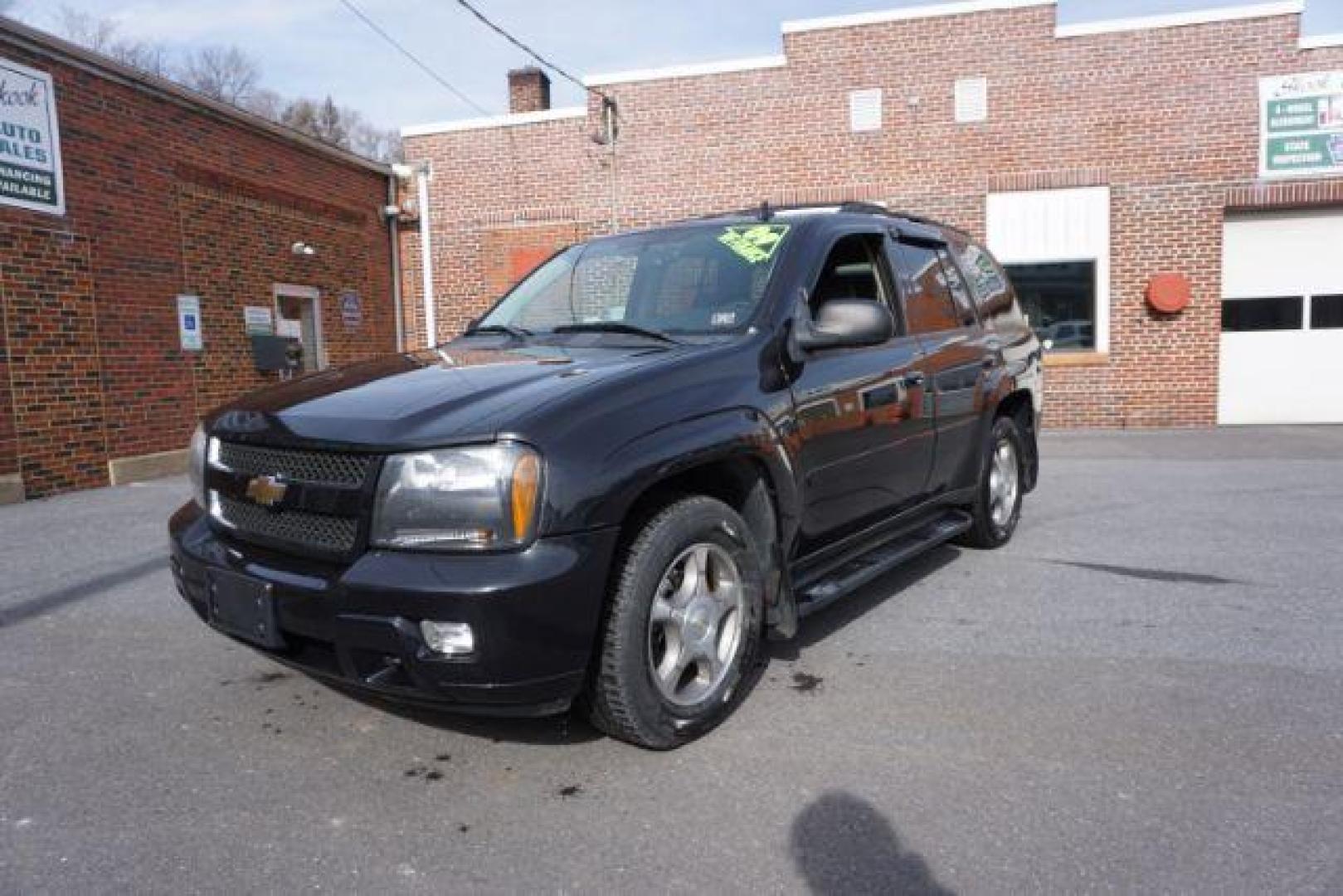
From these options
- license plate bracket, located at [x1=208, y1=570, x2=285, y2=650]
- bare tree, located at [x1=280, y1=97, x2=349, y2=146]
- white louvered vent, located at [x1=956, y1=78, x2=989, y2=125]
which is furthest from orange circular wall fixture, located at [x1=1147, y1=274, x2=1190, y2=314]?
bare tree, located at [x1=280, y1=97, x2=349, y2=146]

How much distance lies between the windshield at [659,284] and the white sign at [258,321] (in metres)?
7.88

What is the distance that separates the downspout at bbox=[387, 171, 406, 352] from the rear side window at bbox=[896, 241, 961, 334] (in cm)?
1081

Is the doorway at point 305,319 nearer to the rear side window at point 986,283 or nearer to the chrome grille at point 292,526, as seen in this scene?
the rear side window at point 986,283

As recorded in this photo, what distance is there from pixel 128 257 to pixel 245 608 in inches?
324

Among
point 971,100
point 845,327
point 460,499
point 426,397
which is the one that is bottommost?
point 460,499

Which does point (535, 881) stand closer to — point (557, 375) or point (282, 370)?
point (557, 375)

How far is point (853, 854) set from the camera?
239cm

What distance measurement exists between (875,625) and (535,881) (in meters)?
2.30

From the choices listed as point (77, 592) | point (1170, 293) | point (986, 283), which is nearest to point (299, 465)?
point (77, 592)

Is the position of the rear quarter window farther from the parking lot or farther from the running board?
the parking lot

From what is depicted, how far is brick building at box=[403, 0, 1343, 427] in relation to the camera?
463 inches

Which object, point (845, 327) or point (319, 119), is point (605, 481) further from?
point (319, 119)

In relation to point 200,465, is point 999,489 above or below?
below

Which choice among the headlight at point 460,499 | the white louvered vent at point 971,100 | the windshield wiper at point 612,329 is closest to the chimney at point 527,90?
the white louvered vent at point 971,100
